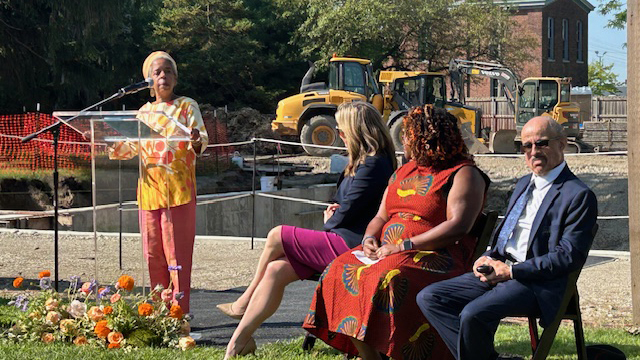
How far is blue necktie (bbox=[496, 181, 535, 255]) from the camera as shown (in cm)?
477

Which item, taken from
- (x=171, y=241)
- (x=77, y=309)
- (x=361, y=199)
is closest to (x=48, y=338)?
(x=77, y=309)

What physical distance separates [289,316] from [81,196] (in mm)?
12775

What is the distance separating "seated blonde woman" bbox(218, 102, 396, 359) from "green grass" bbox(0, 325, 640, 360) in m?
0.25

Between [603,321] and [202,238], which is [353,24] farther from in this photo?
[603,321]

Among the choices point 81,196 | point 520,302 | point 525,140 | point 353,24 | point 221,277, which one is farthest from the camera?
point 353,24

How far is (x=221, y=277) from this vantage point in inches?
403

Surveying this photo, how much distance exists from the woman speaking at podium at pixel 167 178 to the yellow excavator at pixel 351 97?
21.9m

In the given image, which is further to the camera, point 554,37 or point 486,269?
point 554,37

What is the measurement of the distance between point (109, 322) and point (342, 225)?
1.45 m

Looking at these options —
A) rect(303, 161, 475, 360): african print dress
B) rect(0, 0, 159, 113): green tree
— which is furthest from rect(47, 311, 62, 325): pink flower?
rect(0, 0, 159, 113): green tree

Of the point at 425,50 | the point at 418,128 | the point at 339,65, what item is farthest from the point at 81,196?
the point at 425,50

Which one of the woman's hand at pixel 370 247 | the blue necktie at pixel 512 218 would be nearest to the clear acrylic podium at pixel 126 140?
the woman's hand at pixel 370 247

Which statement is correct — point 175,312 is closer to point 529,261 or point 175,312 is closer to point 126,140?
point 126,140

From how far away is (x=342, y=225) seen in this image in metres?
5.63
